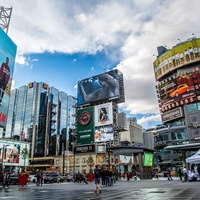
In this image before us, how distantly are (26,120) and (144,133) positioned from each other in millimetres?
105686

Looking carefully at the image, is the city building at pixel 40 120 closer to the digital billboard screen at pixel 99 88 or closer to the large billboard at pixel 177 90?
the digital billboard screen at pixel 99 88

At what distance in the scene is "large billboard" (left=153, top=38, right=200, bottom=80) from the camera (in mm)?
68375

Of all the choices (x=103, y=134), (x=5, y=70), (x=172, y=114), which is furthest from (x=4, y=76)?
(x=172, y=114)

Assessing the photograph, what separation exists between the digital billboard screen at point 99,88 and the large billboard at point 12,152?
2811 cm

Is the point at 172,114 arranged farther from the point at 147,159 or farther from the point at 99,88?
the point at 147,159

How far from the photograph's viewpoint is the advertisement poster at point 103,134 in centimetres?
7619

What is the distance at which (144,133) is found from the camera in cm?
19225

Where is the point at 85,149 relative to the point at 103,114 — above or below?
below

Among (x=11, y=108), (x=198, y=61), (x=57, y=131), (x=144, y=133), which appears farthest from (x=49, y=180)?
(x=144, y=133)

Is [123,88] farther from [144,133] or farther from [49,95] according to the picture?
[144,133]

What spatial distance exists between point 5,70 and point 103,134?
163 ft

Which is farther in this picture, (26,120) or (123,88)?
(26,120)

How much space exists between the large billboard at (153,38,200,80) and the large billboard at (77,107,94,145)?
92.2 ft

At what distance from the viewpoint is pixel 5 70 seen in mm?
32531
